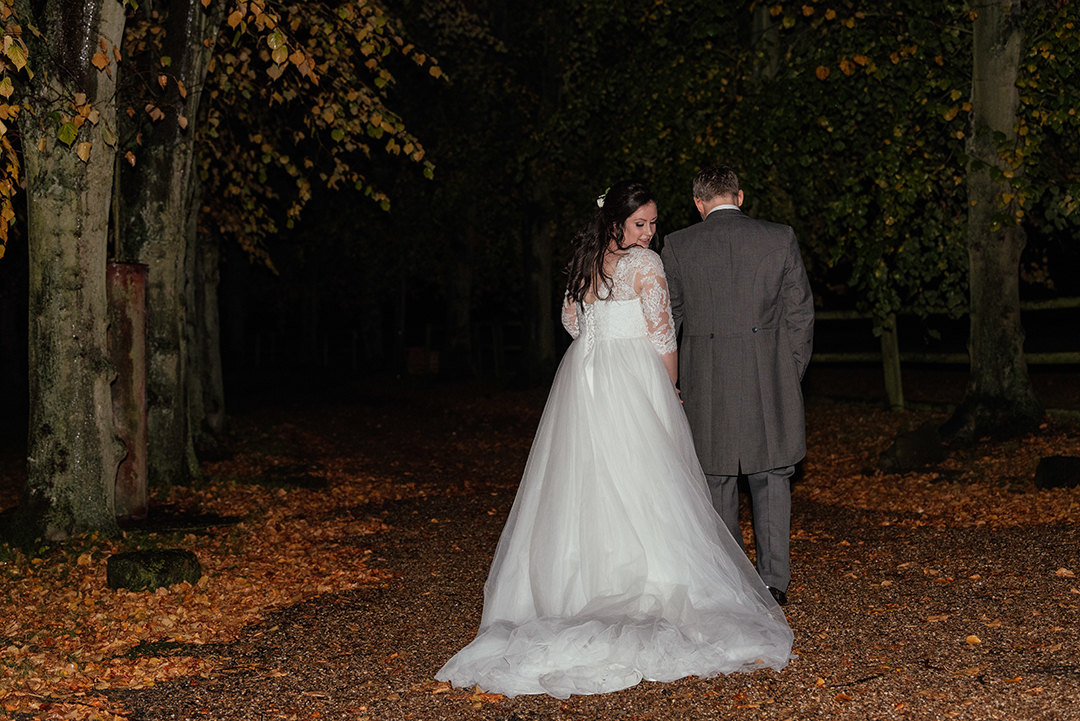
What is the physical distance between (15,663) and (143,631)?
70 cm

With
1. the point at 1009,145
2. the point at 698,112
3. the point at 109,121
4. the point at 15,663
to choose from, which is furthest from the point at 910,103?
the point at 15,663

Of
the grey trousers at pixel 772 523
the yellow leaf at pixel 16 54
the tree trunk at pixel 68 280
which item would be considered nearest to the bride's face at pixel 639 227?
the grey trousers at pixel 772 523

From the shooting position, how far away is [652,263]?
542 centimetres

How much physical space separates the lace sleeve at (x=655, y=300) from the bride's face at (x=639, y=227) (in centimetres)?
8

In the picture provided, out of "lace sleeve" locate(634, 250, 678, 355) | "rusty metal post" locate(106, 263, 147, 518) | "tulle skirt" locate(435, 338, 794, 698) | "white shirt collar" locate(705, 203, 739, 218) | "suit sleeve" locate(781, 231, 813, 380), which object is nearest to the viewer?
"tulle skirt" locate(435, 338, 794, 698)

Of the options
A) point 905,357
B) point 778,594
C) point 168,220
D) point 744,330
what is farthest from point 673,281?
point 905,357

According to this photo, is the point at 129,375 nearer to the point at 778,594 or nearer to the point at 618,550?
the point at 618,550

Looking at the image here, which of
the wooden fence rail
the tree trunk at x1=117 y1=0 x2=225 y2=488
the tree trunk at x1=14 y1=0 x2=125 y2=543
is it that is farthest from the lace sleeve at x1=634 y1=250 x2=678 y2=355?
the wooden fence rail

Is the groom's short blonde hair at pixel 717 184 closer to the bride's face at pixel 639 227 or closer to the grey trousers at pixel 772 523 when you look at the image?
the bride's face at pixel 639 227

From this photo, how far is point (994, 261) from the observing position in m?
10.8

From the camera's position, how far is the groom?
18.2 ft

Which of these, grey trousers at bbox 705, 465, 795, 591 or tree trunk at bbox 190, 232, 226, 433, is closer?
grey trousers at bbox 705, 465, 795, 591

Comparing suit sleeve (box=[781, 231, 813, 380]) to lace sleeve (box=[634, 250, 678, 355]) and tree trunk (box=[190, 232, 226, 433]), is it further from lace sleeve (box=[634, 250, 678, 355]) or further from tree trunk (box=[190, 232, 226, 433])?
tree trunk (box=[190, 232, 226, 433])

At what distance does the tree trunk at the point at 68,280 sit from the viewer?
7.34 meters
